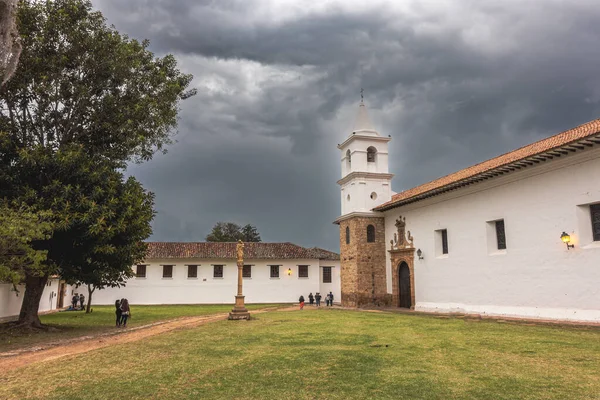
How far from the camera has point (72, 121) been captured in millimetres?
16203

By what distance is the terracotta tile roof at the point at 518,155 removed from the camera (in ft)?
47.7

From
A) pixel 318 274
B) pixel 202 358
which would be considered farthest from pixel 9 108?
pixel 318 274

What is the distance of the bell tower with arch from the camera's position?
2659 cm

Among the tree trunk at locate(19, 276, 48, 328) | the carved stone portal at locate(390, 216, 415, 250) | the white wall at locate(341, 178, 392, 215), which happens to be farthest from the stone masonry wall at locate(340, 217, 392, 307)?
the tree trunk at locate(19, 276, 48, 328)

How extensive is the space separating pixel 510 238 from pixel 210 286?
1053 inches

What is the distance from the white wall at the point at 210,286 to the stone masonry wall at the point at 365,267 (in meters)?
11.4

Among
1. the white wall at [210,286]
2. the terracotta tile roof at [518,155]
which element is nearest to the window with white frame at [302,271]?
the white wall at [210,286]

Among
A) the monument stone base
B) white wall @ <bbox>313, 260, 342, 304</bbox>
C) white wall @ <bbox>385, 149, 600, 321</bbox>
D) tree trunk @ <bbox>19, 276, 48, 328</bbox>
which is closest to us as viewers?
white wall @ <bbox>385, 149, 600, 321</bbox>

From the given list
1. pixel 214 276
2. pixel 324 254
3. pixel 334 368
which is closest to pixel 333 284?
pixel 324 254

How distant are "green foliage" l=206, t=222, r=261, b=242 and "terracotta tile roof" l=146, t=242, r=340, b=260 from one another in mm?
25060

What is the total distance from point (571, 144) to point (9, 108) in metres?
18.7

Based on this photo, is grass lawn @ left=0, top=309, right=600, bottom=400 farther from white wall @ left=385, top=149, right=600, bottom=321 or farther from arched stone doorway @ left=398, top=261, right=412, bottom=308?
arched stone doorway @ left=398, top=261, right=412, bottom=308

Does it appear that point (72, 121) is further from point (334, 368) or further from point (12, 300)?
point (334, 368)

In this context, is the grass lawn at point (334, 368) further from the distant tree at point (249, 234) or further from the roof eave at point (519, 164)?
the distant tree at point (249, 234)
